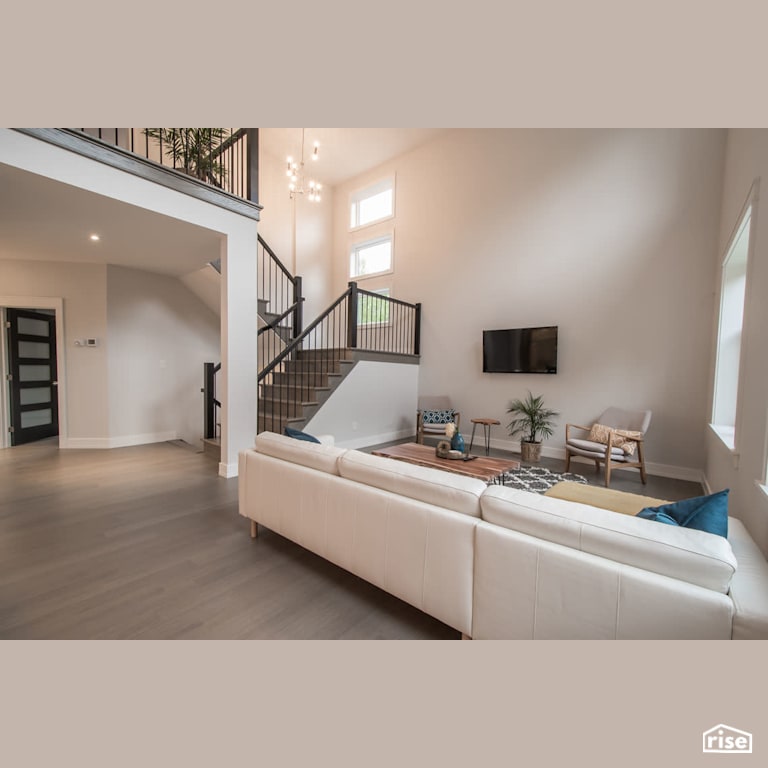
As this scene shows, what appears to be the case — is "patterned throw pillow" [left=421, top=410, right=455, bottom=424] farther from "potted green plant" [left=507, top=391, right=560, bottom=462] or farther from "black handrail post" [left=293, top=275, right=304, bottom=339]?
"black handrail post" [left=293, top=275, right=304, bottom=339]

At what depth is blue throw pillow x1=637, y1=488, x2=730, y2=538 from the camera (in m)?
1.30

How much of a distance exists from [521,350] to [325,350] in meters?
2.94

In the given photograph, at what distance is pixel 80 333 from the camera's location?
533 centimetres

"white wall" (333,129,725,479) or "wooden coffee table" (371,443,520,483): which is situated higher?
"white wall" (333,129,725,479)

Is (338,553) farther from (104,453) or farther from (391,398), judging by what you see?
(104,453)

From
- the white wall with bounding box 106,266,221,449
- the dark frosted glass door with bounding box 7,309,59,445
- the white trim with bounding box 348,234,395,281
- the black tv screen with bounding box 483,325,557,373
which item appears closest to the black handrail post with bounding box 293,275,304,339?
the white wall with bounding box 106,266,221,449

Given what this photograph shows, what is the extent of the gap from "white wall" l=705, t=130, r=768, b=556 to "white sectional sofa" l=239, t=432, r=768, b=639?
478 mm

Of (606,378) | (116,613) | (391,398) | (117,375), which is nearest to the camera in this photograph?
(116,613)

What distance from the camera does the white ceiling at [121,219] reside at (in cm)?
317

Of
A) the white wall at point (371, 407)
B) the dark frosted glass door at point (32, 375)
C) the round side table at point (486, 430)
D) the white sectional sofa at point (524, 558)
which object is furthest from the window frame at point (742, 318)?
the dark frosted glass door at point (32, 375)

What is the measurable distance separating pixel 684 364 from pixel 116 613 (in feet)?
18.3

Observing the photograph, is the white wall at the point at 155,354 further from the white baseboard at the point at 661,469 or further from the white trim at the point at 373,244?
the white baseboard at the point at 661,469
